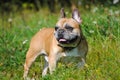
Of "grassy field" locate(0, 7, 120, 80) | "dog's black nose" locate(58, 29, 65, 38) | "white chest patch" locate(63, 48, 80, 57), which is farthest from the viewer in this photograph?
"white chest patch" locate(63, 48, 80, 57)

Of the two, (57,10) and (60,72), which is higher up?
(60,72)

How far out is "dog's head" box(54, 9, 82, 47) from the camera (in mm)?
7695

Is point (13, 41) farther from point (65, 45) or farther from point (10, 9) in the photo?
point (10, 9)

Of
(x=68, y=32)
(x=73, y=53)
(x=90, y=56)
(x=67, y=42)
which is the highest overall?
(x=68, y=32)

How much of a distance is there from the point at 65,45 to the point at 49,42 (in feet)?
1.61

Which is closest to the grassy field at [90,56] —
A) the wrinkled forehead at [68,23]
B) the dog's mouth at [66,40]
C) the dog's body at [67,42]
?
the dog's body at [67,42]

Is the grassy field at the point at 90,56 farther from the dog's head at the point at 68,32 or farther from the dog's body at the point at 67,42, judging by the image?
the dog's head at the point at 68,32

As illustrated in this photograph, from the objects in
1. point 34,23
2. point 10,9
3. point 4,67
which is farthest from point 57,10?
point 4,67

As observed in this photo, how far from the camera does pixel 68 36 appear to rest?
304 inches

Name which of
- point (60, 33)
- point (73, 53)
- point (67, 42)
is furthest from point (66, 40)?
point (73, 53)

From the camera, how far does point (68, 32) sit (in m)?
7.77

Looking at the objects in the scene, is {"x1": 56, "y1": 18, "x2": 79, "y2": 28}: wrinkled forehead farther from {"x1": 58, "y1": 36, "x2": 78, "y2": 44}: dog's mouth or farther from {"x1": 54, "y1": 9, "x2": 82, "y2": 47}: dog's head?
{"x1": 58, "y1": 36, "x2": 78, "y2": 44}: dog's mouth

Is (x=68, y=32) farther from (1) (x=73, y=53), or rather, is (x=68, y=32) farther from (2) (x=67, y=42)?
(1) (x=73, y=53)

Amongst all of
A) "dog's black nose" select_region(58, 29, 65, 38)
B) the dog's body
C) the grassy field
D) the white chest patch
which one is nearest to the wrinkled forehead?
the dog's body
